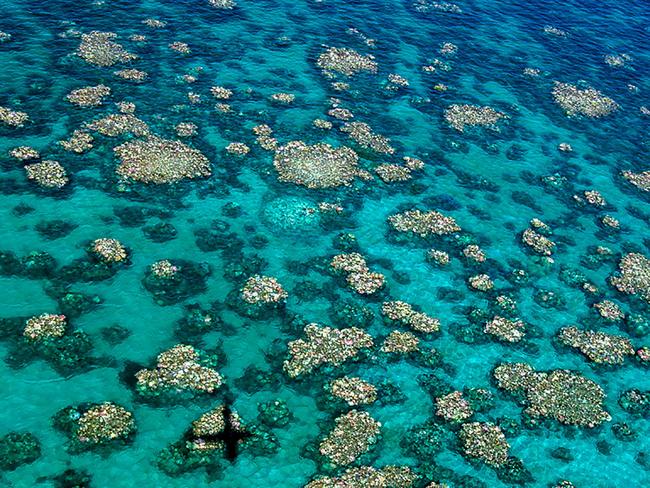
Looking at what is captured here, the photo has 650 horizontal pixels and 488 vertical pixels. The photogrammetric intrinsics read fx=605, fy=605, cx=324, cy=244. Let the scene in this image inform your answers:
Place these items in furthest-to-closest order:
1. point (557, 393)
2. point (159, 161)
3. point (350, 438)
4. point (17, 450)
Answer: point (159, 161) < point (557, 393) < point (350, 438) < point (17, 450)

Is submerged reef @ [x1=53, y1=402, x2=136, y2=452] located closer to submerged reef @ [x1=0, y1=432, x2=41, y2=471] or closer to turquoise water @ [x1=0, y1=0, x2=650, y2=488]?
turquoise water @ [x1=0, y1=0, x2=650, y2=488]

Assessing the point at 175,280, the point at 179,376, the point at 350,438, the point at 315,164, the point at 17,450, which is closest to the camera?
the point at 17,450

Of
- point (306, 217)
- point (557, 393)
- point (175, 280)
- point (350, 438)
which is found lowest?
point (350, 438)

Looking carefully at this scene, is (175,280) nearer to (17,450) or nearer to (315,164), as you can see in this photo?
(17,450)

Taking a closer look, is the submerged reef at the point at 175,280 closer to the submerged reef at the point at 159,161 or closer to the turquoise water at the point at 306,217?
the turquoise water at the point at 306,217

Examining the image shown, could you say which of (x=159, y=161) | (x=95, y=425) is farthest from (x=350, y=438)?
(x=159, y=161)

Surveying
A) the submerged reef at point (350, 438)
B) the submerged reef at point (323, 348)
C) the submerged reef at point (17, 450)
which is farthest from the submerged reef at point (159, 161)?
the submerged reef at point (350, 438)

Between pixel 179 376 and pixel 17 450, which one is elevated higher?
pixel 179 376

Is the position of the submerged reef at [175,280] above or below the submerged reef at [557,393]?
above

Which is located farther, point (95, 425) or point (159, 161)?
point (159, 161)
